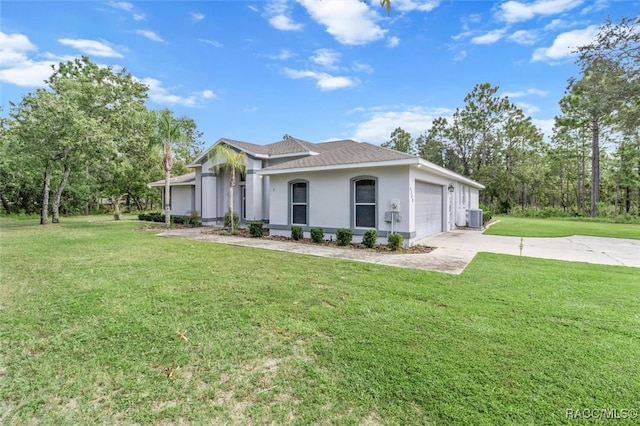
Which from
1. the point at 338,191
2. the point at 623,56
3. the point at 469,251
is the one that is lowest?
the point at 469,251

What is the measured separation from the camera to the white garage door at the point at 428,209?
11.2m

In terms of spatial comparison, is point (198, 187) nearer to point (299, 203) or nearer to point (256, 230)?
point (256, 230)

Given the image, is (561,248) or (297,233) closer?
(561,248)

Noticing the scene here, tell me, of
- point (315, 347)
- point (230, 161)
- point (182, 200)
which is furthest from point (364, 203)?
point (182, 200)

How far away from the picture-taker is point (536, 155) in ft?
105

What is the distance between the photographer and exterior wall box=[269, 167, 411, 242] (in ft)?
31.9

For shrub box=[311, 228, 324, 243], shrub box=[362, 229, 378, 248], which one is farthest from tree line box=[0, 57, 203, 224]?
shrub box=[362, 229, 378, 248]

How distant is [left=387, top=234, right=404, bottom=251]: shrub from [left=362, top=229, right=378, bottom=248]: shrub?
520 millimetres

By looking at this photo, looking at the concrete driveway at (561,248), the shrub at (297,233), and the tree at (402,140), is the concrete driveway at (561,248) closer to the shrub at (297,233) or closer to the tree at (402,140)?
the shrub at (297,233)

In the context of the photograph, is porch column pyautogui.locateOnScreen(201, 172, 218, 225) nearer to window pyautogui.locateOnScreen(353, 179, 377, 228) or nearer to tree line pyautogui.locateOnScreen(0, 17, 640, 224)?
tree line pyautogui.locateOnScreen(0, 17, 640, 224)

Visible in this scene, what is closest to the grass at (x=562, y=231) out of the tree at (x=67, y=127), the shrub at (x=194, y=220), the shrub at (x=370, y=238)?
the shrub at (x=370, y=238)

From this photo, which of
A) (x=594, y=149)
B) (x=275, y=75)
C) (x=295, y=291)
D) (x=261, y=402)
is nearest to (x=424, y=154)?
(x=594, y=149)

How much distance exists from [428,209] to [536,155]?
90.8 feet

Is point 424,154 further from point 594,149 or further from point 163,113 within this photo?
point 163,113
